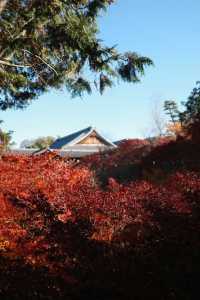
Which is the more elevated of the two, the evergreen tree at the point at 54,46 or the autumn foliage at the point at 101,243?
the evergreen tree at the point at 54,46

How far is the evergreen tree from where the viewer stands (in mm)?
17422

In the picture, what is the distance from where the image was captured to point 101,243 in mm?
9562

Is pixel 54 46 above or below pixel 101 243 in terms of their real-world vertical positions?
above

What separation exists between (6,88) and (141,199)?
1051cm

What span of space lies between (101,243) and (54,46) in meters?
11.1

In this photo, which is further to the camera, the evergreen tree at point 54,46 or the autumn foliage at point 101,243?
the evergreen tree at point 54,46

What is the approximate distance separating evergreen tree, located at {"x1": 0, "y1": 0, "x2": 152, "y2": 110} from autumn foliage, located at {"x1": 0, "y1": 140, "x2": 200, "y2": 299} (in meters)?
6.81

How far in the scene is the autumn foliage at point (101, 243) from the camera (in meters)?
8.47

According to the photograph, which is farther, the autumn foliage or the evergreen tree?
the evergreen tree

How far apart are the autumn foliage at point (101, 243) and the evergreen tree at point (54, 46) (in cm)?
681

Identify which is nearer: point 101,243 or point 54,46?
point 101,243

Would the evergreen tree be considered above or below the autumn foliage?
above

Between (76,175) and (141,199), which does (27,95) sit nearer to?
(76,175)

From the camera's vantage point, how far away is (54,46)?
1861cm
